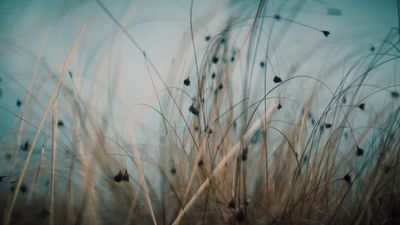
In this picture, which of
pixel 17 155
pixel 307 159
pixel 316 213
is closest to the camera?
pixel 316 213

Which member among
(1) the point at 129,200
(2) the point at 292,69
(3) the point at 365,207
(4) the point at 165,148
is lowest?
(1) the point at 129,200

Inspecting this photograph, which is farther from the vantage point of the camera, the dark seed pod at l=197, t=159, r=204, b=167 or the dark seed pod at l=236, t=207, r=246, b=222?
the dark seed pod at l=197, t=159, r=204, b=167

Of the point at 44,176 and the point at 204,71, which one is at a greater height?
the point at 204,71

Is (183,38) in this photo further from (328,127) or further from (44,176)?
(44,176)

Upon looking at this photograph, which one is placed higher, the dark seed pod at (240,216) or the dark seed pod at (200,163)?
the dark seed pod at (200,163)

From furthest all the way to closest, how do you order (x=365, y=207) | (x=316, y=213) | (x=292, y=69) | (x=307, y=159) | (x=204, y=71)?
(x=292, y=69)
(x=204, y=71)
(x=307, y=159)
(x=316, y=213)
(x=365, y=207)

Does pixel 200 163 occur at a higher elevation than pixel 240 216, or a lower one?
higher

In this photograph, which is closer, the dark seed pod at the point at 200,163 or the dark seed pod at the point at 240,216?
the dark seed pod at the point at 240,216

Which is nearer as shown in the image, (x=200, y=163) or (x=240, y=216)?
(x=240, y=216)

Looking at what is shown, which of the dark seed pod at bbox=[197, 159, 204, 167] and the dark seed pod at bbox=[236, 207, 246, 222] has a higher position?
the dark seed pod at bbox=[197, 159, 204, 167]

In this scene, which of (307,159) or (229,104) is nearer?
(307,159)

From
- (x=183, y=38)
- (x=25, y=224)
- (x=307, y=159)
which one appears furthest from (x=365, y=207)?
(x=25, y=224)
